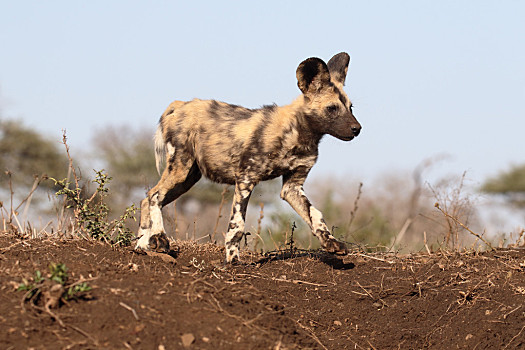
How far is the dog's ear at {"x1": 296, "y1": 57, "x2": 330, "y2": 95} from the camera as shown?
651 cm

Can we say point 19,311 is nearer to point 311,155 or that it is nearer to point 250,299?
point 250,299

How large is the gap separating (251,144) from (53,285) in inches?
119

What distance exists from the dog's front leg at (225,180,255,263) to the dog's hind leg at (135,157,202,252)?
66 centimetres

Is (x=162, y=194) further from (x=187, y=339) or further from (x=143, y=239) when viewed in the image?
(x=187, y=339)

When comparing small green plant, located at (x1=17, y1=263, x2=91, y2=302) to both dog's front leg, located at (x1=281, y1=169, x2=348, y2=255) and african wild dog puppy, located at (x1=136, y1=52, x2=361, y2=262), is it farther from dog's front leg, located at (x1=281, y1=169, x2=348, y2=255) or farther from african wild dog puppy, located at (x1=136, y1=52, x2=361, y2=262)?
dog's front leg, located at (x1=281, y1=169, x2=348, y2=255)

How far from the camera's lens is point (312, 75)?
662 cm

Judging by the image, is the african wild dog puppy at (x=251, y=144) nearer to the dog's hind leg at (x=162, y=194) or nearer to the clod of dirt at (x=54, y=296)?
the dog's hind leg at (x=162, y=194)

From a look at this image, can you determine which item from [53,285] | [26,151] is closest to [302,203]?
[53,285]

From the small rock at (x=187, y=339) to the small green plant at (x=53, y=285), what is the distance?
67cm

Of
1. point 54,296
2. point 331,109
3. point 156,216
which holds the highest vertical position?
point 331,109

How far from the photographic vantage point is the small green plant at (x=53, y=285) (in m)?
3.90

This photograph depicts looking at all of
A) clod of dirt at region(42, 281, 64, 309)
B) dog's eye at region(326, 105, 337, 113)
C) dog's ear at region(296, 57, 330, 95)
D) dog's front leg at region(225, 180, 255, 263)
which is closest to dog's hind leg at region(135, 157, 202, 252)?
dog's front leg at region(225, 180, 255, 263)

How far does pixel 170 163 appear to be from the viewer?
702cm

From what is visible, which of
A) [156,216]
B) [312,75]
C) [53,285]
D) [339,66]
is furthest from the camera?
[339,66]
